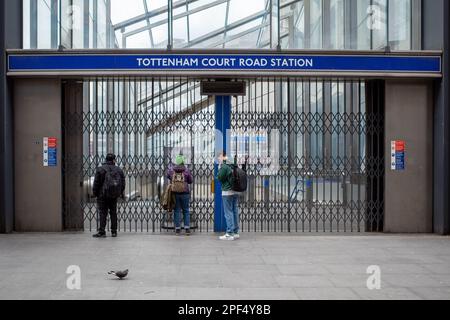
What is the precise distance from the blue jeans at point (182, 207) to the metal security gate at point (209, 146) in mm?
560

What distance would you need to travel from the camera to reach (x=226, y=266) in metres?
8.94

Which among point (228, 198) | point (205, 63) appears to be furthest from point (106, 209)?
point (205, 63)

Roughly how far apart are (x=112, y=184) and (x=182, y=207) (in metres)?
1.54

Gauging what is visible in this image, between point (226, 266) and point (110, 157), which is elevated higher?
point (110, 157)

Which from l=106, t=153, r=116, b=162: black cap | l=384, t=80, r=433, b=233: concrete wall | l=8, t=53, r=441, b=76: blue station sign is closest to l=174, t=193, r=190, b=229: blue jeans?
l=106, t=153, r=116, b=162: black cap

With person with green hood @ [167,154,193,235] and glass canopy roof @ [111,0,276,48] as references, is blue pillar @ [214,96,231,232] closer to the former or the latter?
person with green hood @ [167,154,193,235]

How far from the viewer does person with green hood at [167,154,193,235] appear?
12.0 m

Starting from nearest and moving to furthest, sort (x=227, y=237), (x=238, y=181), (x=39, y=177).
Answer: (x=238, y=181), (x=227, y=237), (x=39, y=177)

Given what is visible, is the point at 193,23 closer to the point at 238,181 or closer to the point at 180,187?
the point at 180,187

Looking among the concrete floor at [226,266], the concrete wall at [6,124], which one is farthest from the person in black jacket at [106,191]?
the concrete wall at [6,124]

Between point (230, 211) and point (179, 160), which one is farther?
point (179, 160)

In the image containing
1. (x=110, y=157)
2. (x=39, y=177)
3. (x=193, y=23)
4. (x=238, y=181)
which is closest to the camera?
(x=238, y=181)
